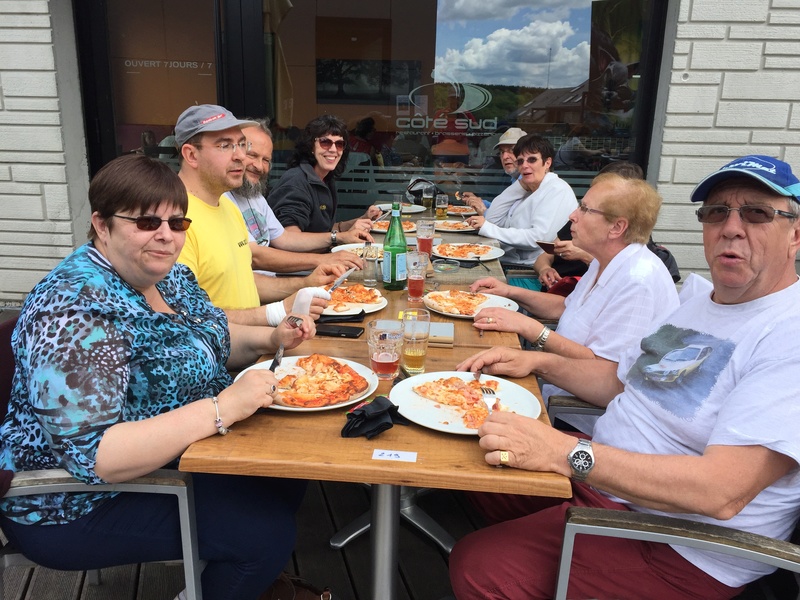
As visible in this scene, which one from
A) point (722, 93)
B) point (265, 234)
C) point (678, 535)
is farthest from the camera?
point (722, 93)

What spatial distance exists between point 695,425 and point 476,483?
64cm

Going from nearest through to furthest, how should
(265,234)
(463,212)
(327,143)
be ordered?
(265,234)
(327,143)
(463,212)

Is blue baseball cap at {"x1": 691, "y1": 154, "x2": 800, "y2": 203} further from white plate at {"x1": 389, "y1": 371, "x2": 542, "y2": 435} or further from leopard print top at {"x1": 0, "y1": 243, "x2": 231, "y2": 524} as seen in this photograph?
leopard print top at {"x1": 0, "y1": 243, "x2": 231, "y2": 524}

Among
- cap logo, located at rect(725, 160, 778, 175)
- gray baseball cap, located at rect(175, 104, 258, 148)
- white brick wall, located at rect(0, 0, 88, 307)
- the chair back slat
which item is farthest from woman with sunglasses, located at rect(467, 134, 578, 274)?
white brick wall, located at rect(0, 0, 88, 307)

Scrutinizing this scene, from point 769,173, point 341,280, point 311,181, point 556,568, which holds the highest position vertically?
point 769,173

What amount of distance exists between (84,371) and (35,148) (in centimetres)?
455

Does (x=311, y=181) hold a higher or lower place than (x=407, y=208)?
higher

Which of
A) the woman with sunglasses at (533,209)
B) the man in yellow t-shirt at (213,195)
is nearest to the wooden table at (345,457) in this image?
the man in yellow t-shirt at (213,195)

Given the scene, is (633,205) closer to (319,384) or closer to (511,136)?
(319,384)

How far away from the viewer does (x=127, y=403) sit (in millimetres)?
1690

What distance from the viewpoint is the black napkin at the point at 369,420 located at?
5.16 feet

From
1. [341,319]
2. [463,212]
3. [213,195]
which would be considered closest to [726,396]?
[341,319]

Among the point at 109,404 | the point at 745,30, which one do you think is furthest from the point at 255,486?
the point at 745,30

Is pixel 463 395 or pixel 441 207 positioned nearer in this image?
pixel 463 395
